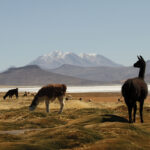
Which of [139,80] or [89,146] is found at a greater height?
[139,80]

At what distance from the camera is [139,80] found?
2359 cm

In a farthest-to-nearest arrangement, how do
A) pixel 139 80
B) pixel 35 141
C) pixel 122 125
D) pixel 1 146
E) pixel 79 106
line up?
pixel 79 106 < pixel 139 80 < pixel 122 125 < pixel 35 141 < pixel 1 146

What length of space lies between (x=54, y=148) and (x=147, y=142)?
15.2ft

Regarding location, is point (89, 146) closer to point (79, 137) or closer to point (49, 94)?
point (79, 137)

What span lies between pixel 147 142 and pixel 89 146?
3402 mm

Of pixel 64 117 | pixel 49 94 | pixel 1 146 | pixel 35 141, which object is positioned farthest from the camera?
pixel 49 94

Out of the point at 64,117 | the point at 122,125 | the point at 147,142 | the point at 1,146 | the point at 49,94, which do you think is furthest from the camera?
the point at 49,94

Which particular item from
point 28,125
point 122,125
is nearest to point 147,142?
point 122,125

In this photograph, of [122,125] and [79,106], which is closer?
[122,125]

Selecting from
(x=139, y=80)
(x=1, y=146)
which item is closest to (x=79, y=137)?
(x=1, y=146)

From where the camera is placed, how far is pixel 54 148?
559 inches

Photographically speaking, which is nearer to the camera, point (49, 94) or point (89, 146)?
point (89, 146)

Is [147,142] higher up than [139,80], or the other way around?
Answer: [139,80]

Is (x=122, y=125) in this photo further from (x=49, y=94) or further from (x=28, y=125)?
(x=49, y=94)
